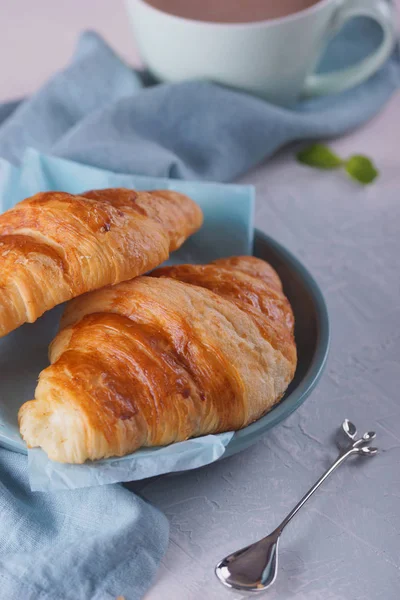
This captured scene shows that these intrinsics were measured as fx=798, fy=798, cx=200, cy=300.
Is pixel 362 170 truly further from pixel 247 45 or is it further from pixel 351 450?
pixel 351 450

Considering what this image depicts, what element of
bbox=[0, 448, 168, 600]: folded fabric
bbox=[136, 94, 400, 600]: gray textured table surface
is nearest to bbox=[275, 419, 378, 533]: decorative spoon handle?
bbox=[136, 94, 400, 600]: gray textured table surface

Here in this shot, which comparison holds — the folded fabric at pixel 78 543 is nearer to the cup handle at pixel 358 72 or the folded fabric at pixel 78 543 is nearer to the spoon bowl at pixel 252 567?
the spoon bowl at pixel 252 567

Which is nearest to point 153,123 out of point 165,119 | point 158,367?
point 165,119

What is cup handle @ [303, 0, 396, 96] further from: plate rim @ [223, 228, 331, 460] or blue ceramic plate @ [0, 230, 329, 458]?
plate rim @ [223, 228, 331, 460]

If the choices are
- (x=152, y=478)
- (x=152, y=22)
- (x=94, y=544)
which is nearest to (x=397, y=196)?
(x=152, y=22)

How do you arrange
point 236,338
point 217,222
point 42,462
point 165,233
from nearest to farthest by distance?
point 42,462
point 236,338
point 165,233
point 217,222

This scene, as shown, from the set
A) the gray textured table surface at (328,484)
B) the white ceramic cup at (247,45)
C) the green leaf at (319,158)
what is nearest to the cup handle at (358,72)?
the white ceramic cup at (247,45)

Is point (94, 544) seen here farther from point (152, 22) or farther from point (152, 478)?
point (152, 22)
